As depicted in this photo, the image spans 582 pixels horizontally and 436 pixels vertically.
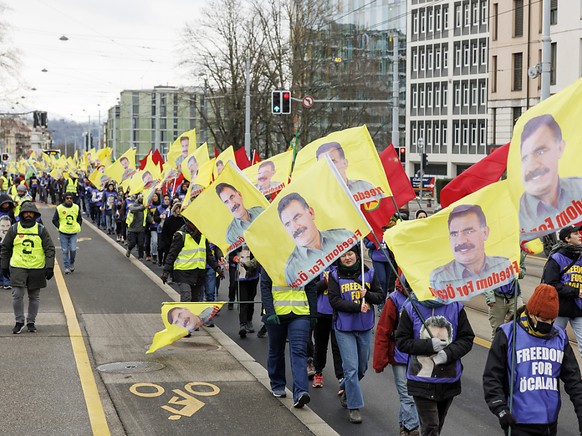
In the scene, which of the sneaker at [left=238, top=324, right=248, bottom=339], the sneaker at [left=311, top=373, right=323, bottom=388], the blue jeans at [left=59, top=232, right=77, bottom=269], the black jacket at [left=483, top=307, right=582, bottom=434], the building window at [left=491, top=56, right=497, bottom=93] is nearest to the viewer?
the black jacket at [left=483, top=307, right=582, bottom=434]

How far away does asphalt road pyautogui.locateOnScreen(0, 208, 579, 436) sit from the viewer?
8648 millimetres

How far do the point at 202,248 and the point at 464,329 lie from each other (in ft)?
22.5

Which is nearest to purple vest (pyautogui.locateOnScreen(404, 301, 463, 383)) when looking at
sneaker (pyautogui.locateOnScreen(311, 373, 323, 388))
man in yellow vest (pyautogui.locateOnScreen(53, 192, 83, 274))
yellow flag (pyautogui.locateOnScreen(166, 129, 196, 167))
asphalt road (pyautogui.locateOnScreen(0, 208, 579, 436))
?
asphalt road (pyautogui.locateOnScreen(0, 208, 579, 436))

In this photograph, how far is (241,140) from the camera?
211 feet

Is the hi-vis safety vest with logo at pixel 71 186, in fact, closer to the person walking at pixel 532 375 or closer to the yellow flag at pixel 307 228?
the yellow flag at pixel 307 228

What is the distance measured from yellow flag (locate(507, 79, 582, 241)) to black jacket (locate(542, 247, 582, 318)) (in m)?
3.07

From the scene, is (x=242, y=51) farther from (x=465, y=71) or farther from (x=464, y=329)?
(x=464, y=329)

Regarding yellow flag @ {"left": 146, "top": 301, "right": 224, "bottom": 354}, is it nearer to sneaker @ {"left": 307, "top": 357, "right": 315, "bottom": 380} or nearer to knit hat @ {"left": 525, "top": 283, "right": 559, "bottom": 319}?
sneaker @ {"left": 307, "top": 357, "right": 315, "bottom": 380}

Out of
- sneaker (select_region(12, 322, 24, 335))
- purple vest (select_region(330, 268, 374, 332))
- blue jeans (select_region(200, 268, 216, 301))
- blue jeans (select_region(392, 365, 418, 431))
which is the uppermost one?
purple vest (select_region(330, 268, 374, 332))

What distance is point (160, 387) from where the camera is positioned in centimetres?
1005

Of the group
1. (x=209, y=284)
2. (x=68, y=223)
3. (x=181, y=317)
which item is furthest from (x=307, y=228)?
(x=68, y=223)

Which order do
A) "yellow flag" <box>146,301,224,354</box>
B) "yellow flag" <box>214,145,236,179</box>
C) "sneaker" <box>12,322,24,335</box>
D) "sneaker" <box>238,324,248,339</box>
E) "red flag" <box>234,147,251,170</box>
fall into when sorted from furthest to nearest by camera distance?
"red flag" <box>234,147,251,170</box>
"yellow flag" <box>214,145,236,179</box>
"sneaker" <box>238,324,248,339</box>
"sneaker" <box>12,322,24,335</box>
"yellow flag" <box>146,301,224,354</box>

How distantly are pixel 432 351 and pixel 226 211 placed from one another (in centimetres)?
568

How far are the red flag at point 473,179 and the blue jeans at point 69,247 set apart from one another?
1220 cm
